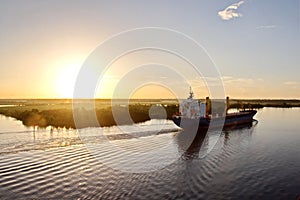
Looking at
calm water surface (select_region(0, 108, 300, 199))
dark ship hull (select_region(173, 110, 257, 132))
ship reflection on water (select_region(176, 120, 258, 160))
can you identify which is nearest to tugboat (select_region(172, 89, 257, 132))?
dark ship hull (select_region(173, 110, 257, 132))

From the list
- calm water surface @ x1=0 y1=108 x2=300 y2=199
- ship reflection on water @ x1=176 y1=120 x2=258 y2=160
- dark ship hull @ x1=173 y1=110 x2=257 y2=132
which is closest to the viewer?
calm water surface @ x1=0 y1=108 x2=300 y2=199

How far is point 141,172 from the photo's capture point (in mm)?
24188

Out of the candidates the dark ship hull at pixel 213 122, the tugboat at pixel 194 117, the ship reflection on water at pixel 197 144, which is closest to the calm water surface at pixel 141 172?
the ship reflection on water at pixel 197 144

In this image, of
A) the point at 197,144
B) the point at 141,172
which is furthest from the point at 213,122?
the point at 141,172

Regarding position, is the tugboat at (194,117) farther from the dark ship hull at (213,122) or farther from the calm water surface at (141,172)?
the calm water surface at (141,172)

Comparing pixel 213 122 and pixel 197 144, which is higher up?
pixel 213 122

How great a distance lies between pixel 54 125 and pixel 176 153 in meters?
30.6

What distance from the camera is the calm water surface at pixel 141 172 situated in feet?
62.7

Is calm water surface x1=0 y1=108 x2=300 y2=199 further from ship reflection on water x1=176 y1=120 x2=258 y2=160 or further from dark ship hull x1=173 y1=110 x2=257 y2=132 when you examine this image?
dark ship hull x1=173 y1=110 x2=257 y2=132

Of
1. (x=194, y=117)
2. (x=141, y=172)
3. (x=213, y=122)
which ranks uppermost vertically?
(x=194, y=117)

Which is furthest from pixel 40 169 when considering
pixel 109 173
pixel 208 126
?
pixel 208 126

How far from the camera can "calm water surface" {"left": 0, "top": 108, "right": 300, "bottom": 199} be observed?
62.7 ft

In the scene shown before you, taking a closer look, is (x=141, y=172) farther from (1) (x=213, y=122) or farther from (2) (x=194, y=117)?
(1) (x=213, y=122)

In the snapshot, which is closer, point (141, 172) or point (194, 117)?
point (141, 172)
